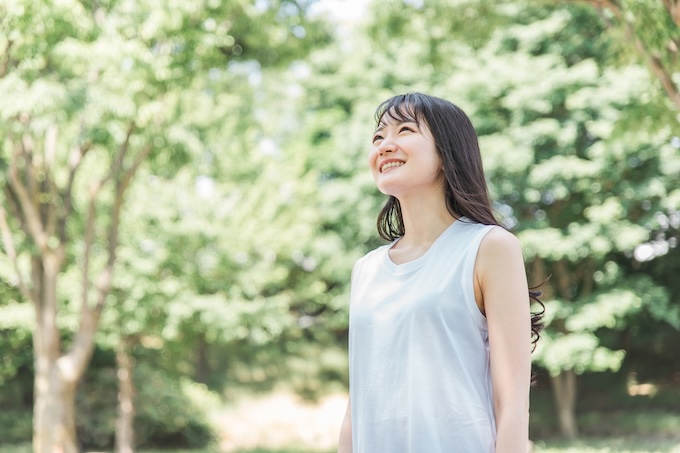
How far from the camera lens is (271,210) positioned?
53.2ft

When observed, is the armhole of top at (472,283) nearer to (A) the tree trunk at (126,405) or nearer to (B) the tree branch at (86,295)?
(B) the tree branch at (86,295)

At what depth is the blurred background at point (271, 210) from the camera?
862 cm

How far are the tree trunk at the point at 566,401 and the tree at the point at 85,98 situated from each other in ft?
35.0

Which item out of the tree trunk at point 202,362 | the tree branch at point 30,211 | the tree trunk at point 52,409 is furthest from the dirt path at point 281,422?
the tree branch at point 30,211

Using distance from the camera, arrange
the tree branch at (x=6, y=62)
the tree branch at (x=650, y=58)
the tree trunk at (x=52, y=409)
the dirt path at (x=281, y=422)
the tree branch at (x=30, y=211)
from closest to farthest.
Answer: the tree branch at (x=650, y=58), the tree branch at (x=6, y=62), the tree branch at (x=30, y=211), the tree trunk at (x=52, y=409), the dirt path at (x=281, y=422)

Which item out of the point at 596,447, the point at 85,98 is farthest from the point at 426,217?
the point at 596,447

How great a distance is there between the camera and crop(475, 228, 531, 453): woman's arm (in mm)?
1425

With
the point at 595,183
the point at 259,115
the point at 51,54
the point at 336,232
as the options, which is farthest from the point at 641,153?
the point at 51,54

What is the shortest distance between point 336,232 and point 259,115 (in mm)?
3771

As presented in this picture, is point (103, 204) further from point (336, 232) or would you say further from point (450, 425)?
point (450, 425)

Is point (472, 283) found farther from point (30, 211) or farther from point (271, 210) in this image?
point (271, 210)

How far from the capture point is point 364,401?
1.54 m

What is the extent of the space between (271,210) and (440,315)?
1485cm

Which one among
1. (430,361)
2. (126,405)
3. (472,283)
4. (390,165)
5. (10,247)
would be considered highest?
(10,247)
